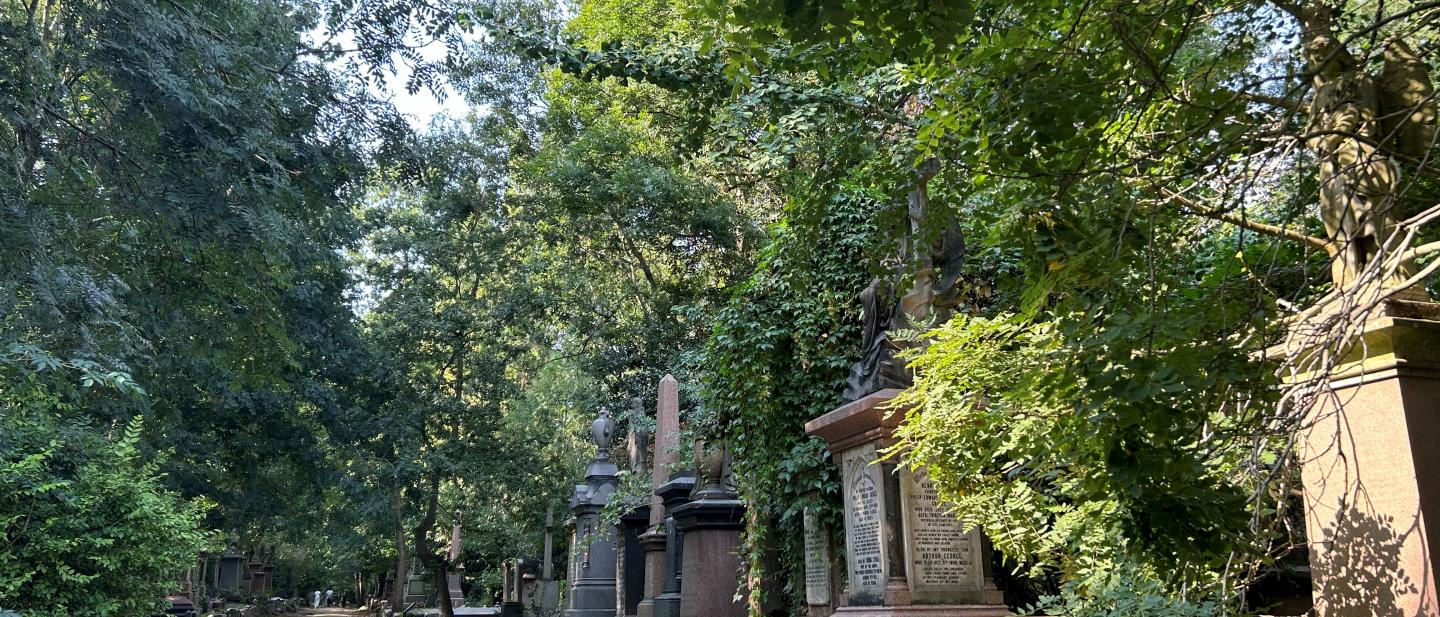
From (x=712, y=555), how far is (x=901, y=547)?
513cm

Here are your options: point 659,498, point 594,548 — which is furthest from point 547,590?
point 659,498

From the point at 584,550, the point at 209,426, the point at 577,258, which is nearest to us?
the point at 584,550

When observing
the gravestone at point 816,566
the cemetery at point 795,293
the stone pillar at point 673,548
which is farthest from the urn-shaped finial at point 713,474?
the gravestone at point 816,566

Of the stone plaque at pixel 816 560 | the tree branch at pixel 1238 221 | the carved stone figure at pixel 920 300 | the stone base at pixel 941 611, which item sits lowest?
the stone base at pixel 941 611

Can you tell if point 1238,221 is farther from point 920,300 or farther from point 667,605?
point 667,605

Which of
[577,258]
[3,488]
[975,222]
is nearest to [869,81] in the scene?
[975,222]

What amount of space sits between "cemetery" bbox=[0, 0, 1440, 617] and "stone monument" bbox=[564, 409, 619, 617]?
87 mm

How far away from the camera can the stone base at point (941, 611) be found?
6.74m

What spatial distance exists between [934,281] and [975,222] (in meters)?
3.07

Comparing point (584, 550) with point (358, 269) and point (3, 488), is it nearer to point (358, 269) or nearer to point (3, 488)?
point (3, 488)

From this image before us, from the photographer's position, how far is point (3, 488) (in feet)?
28.8

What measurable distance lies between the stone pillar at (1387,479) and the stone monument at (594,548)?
1328 cm

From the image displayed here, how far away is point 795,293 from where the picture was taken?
35.2ft

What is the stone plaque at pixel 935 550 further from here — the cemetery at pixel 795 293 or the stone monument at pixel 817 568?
the stone monument at pixel 817 568
